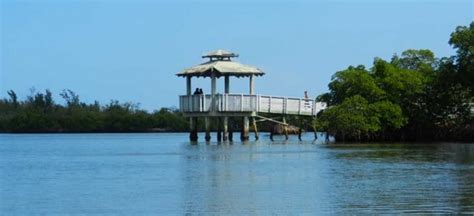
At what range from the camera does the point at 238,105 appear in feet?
168

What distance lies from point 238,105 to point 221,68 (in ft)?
7.10

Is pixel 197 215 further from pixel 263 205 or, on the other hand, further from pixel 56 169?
pixel 56 169

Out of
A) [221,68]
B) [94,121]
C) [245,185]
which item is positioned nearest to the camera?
[245,185]

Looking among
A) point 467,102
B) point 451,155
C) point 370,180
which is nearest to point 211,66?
point 467,102

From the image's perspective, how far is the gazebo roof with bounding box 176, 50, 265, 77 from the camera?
50.9 m

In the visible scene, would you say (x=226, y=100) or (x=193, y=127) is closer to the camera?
(x=226, y=100)

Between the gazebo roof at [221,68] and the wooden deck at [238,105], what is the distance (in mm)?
1229

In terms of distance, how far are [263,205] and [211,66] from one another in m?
32.9

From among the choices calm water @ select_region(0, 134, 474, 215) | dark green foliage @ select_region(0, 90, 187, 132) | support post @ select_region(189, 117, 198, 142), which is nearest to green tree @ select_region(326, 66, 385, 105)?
support post @ select_region(189, 117, 198, 142)

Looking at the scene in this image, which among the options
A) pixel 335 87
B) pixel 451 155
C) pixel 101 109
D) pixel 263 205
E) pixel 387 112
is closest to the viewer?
pixel 263 205

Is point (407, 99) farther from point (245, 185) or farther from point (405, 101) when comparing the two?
point (245, 185)

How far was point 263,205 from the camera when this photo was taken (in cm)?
1838

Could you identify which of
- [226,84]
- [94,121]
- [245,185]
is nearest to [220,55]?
[226,84]

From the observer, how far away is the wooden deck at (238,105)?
168 ft
